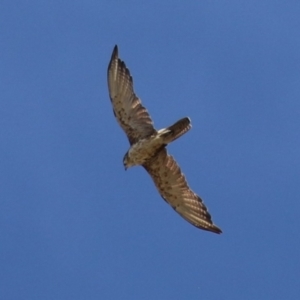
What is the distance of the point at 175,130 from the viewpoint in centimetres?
2336

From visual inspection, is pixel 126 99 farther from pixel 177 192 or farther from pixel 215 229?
pixel 215 229

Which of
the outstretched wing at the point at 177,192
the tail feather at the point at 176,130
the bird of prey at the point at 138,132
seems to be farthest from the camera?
the outstretched wing at the point at 177,192

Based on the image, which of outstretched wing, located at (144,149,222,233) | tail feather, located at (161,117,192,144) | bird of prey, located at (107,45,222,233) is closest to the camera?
tail feather, located at (161,117,192,144)

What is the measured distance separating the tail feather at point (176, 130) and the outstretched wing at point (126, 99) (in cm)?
40

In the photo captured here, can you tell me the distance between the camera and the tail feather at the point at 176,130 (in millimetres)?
23045

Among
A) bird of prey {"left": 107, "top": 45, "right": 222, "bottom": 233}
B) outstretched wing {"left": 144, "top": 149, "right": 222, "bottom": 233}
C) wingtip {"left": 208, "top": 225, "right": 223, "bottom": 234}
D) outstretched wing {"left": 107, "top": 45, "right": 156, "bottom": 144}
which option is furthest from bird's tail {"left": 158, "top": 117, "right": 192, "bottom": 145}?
wingtip {"left": 208, "top": 225, "right": 223, "bottom": 234}

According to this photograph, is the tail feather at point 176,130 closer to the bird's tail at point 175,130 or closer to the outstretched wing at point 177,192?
the bird's tail at point 175,130

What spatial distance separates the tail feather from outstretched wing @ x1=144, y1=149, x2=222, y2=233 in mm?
742

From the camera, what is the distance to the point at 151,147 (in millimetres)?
23906

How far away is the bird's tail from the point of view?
23.0 meters

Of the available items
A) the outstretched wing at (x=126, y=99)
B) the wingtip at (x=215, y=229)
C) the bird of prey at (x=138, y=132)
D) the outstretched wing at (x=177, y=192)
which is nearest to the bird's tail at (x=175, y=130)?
the bird of prey at (x=138, y=132)

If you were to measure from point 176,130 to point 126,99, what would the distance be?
147cm

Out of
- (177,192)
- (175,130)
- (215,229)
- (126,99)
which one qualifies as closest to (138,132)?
(126,99)

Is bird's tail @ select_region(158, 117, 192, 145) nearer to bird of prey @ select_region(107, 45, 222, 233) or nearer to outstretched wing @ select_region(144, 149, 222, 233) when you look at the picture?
bird of prey @ select_region(107, 45, 222, 233)
